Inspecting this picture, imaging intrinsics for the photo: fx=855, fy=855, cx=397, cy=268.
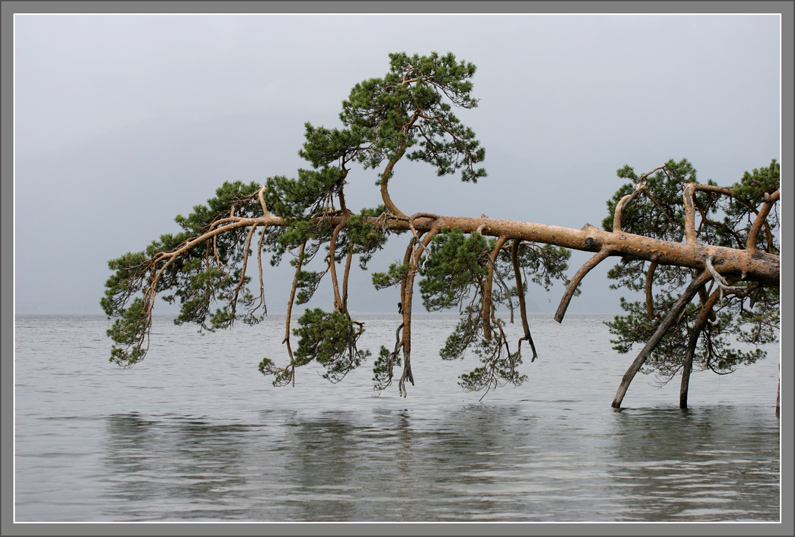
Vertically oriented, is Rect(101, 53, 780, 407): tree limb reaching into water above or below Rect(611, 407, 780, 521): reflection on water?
above

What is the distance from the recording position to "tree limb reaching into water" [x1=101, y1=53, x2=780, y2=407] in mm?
15789

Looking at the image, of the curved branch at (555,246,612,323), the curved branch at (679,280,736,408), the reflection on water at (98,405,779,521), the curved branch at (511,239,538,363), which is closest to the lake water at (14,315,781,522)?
the reflection on water at (98,405,779,521)

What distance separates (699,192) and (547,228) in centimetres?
535

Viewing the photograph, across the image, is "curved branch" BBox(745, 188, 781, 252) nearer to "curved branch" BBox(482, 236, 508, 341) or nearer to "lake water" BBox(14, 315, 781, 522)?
"lake water" BBox(14, 315, 781, 522)

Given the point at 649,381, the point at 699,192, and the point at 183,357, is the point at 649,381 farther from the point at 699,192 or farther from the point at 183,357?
the point at 183,357

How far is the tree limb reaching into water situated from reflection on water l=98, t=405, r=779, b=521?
184cm

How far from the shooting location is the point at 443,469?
36.0 ft

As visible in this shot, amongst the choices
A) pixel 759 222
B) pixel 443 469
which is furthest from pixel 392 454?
pixel 759 222

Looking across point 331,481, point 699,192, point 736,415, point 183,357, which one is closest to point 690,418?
point 736,415

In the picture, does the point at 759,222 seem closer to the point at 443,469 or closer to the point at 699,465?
the point at 699,465

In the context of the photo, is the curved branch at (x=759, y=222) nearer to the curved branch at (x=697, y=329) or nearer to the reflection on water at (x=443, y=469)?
the curved branch at (x=697, y=329)

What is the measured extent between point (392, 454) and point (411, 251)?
522 cm

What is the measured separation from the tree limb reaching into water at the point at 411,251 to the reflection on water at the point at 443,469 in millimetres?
1836

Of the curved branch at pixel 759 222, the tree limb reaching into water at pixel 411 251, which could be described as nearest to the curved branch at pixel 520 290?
the tree limb reaching into water at pixel 411 251
